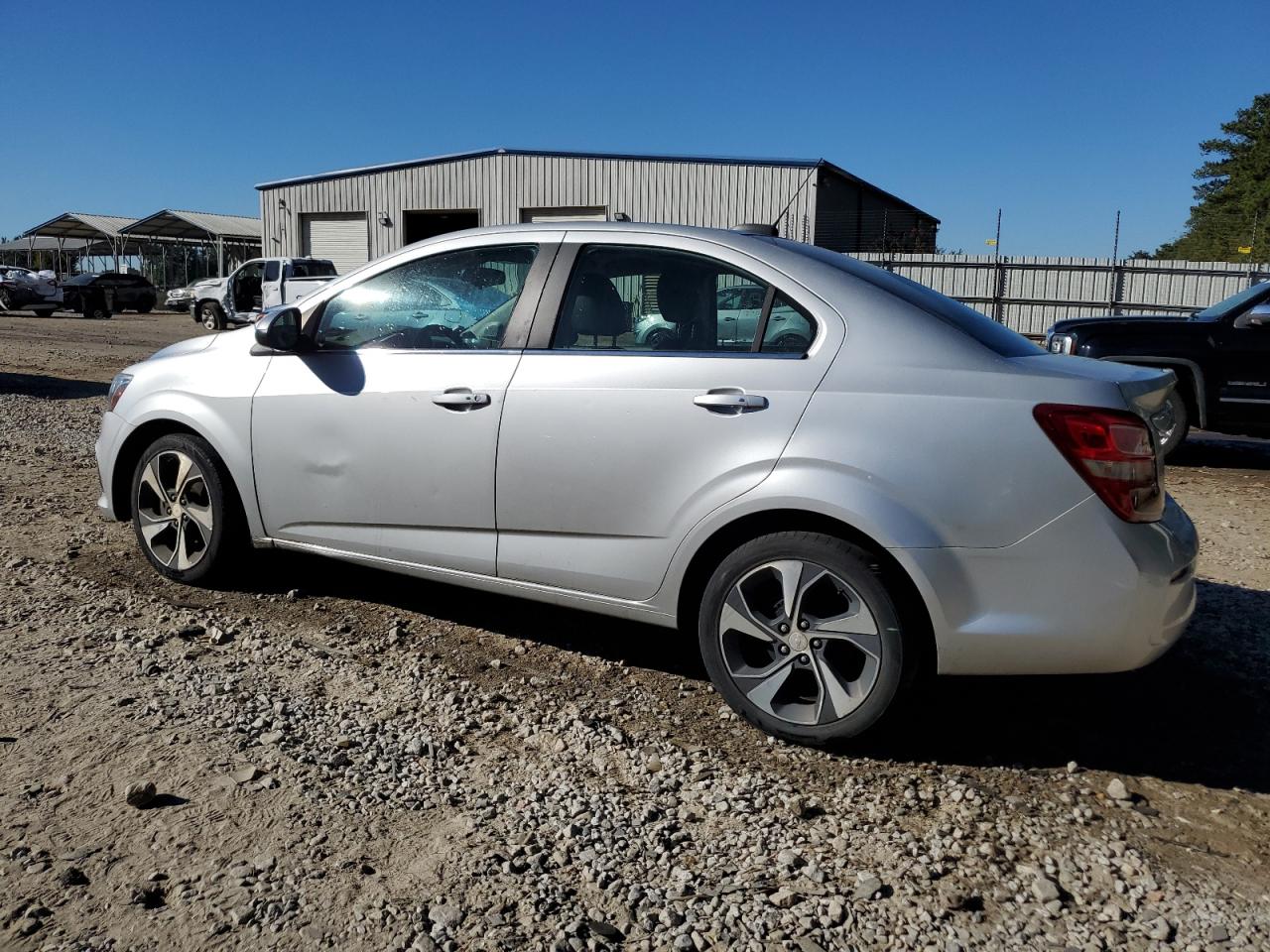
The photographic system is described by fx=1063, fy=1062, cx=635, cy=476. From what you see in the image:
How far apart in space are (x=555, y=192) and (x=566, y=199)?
456 millimetres

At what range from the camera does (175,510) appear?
4.88 meters

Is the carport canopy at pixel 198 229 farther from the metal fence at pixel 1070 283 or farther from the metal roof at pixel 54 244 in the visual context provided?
the metal fence at pixel 1070 283

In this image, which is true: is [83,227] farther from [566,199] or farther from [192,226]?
[566,199]

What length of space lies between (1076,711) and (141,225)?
50600 millimetres

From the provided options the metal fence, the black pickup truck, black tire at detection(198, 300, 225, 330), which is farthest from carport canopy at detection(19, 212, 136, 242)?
the black pickup truck

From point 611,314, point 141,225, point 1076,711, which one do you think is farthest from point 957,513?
point 141,225

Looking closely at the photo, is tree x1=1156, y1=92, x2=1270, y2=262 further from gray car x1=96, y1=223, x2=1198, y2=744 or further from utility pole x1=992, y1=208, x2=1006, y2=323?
gray car x1=96, y1=223, x2=1198, y2=744

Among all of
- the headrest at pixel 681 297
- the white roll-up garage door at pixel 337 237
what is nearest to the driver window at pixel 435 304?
the headrest at pixel 681 297

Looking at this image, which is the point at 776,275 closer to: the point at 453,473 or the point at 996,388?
the point at 996,388

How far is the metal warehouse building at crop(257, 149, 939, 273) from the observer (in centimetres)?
2855

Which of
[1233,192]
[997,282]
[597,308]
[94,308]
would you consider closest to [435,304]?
[597,308]

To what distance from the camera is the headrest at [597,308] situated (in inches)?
155

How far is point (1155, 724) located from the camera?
3754mm

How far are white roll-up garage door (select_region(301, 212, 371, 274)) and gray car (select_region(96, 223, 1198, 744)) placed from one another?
30.9 m
